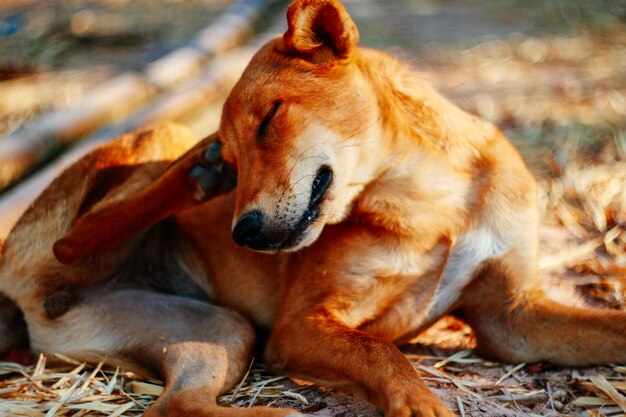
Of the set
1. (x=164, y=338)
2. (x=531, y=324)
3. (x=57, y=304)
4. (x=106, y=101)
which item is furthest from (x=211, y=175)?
(x=106, y=101)

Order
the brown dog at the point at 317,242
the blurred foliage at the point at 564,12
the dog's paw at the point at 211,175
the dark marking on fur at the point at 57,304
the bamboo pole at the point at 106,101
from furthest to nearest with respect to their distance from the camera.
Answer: the blurred foliage at the point at 564,12
the bamboo pole at the point at 106,101
the dark marking on fur at the point at 57,304
the dog's paw at the point at 211,175
the brown dog at the point at 317,242

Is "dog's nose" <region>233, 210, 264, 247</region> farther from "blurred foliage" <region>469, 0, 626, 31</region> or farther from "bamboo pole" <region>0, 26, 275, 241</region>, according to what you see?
"blurred foliage" <region>469, 0, 626, 31</region>

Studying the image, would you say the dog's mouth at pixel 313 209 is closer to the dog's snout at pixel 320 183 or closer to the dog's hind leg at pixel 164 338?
the dog's snout at pixel 320 183

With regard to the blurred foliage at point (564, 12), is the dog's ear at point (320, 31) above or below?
above

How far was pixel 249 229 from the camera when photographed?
3.07 meters

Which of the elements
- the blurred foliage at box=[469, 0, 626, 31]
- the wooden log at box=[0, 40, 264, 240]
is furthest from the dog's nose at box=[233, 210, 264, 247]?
the blurred foliage at box=[469, 0, 626, 31]

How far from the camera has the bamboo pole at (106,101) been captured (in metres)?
5.48

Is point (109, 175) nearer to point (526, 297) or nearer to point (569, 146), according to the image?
point (526, 297)

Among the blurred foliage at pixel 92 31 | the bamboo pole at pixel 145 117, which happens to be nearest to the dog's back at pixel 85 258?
the bamboo pole at pixel 145 117

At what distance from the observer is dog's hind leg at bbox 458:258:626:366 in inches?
137

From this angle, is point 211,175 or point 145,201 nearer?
point 211,175

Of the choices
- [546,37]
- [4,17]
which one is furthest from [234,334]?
[4,17]

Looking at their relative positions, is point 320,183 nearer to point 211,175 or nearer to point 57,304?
point 211,175

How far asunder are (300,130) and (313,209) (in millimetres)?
330
